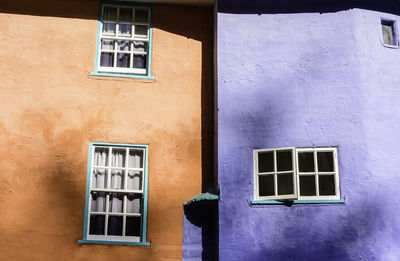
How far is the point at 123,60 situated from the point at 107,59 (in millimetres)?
305

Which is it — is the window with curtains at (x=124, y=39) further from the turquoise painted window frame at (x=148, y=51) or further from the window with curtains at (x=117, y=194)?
the window with curtains at (x=117, y=194)

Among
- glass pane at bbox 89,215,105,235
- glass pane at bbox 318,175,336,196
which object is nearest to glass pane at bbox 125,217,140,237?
glass pane at bbox 89,215,105,235

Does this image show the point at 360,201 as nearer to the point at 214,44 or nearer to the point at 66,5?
the point at 214,44

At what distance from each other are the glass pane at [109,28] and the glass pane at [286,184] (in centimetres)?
436

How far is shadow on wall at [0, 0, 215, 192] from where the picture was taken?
10.0 m

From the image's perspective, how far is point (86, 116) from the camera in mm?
9602

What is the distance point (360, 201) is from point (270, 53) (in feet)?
9.90

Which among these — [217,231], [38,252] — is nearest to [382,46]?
[217,231]

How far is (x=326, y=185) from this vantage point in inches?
345

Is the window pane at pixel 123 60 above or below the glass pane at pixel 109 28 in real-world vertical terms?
below

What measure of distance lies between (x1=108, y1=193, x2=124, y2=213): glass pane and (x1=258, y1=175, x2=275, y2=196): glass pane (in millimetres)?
2452

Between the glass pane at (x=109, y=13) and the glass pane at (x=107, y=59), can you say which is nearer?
the glass pane at (x=107, y=59)

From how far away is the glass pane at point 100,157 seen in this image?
9.48 meters

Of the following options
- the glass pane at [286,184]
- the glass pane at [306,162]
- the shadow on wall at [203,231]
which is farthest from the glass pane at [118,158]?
the glass pane at [306,162]
